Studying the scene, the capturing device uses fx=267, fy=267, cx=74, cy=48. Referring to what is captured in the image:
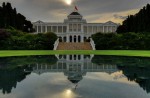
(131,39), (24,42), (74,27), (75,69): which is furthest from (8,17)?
(75,69)

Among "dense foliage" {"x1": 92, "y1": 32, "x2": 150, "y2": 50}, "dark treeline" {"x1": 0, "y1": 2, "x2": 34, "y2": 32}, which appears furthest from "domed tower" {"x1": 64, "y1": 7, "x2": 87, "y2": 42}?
"dense foliage" {"x1": 92, "y1": 32, "x2": 150, "y2": 50}

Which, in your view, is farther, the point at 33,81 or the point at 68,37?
the point at 68,37

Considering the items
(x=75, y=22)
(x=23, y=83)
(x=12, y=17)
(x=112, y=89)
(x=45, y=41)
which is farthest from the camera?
(x=75, y=22)

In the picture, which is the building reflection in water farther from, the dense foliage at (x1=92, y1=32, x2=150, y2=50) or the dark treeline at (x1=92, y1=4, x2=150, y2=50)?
the dark treeline at (x1=92, y1=4, x2=150, y2=50)

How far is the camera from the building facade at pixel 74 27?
111 metres

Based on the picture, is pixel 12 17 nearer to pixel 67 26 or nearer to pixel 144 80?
pixel 67 26

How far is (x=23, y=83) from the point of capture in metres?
15.9

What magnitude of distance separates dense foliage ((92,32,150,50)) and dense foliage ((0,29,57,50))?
1254 cm

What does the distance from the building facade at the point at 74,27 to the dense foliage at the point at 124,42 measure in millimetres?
41730

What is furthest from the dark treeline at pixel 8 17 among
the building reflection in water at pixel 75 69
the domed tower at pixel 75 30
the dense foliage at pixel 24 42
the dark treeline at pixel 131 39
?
the building reflection in water at pixel 75 69

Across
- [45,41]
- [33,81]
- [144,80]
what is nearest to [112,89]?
[144,80]

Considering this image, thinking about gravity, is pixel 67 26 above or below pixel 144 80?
above

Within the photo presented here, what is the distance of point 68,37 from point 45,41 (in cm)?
4565

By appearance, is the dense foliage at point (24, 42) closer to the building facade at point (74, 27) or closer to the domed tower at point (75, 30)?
the domed tower at point (75, 30)
